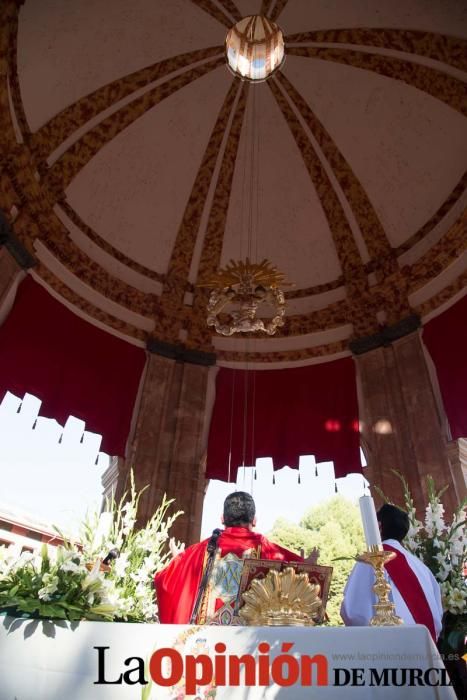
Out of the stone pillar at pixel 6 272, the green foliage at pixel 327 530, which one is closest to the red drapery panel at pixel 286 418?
the stone pillar at pixel 6 272

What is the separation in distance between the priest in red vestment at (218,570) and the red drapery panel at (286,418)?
5094 millimetres

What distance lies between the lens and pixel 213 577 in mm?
3553

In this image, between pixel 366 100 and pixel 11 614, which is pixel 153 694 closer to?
pixel 11 614

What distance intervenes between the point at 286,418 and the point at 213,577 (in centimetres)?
641

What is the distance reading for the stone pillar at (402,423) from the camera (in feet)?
25.1

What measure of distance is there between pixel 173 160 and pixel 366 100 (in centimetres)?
395

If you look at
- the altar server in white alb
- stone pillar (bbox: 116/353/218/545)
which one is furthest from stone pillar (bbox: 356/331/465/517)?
the altar server in white alb

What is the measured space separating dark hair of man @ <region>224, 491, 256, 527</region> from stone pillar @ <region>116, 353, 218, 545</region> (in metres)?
4.55

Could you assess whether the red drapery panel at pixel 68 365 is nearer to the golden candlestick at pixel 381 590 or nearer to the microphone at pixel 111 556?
the microphone at pixel 111 556

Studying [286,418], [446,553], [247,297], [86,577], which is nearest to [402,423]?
[286,418]

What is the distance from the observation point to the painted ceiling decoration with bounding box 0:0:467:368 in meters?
8.73

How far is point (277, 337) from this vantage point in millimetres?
10875

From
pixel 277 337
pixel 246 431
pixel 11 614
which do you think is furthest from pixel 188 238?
pixel 11 614

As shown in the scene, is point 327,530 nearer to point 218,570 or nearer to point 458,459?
point 458,459
